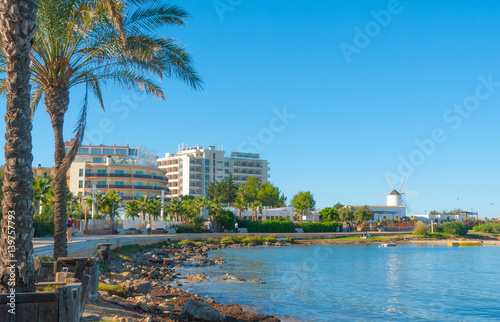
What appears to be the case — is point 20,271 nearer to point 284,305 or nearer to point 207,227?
point 284,305

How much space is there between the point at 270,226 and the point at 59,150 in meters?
70.9

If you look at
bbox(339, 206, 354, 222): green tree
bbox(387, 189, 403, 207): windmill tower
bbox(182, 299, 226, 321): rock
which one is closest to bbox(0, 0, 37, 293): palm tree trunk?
bbox(182, 299, 226, 321): rock

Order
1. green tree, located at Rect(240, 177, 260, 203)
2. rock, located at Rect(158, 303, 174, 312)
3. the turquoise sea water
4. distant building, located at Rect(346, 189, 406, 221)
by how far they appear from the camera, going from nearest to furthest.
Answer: rock, located at Rect(158, 303, 174, 312)
the turquoise sea water
distant building, located at Rect(346, 189, 406, 221)
green tree, located at Rect(240, 177, 260, 203)

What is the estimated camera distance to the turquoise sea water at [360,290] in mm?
20016

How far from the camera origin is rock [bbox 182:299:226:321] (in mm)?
13812

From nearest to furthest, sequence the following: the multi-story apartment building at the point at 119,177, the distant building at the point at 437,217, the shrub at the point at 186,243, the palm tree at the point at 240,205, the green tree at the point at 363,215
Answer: the shrub at the point at 186,243 → the palm tree at the point at 240,205 → the multi-story apartment building at the point at 119,177 → the green tree at the point at 363,215 → the distant building at the point at 437,217

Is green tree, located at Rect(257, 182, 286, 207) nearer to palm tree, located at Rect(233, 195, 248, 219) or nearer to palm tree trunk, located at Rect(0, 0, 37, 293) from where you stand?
palm tree, located at Rect(233, 195, 248, 219)

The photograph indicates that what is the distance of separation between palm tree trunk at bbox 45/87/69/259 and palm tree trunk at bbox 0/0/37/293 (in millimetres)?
6346

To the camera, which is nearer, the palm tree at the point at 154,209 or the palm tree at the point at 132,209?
the palm tree at the point at 132,209

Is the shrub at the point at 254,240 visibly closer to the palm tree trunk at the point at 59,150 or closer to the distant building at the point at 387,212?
the distant building at the point at 387,212

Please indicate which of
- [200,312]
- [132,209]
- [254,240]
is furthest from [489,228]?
[200,312]

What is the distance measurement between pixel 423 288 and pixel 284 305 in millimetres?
12114

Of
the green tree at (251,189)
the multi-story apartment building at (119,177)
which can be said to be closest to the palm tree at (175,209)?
the multi-story apartment building at (119,177)

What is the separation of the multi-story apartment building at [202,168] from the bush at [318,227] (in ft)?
173
